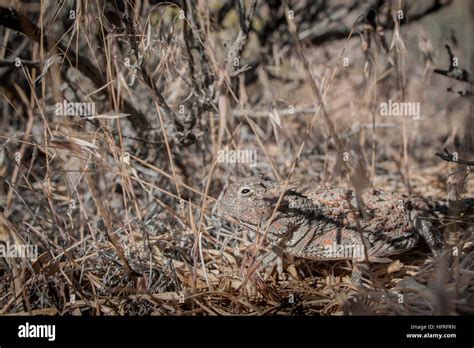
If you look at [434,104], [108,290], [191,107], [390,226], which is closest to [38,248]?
[108,290]

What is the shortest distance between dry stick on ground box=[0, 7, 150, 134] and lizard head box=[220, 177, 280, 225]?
25.0 inches

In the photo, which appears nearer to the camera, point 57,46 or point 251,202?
point 251,202

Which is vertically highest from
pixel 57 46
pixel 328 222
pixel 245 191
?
pixel 57 46

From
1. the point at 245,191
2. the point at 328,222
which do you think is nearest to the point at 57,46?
the point at 245,191

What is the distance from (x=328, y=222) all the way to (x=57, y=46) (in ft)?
4.12

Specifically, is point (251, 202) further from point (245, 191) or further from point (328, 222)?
point (328, 222)

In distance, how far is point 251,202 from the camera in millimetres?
1710

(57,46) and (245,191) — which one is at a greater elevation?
(57,46)

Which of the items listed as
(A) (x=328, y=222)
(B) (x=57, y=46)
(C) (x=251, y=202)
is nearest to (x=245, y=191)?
(C) (x=251, y=202)

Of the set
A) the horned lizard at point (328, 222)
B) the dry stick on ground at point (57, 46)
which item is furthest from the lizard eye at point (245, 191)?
the dry stick on ground at point (57, 46)

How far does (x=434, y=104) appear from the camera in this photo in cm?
279

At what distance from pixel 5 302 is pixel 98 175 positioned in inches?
29.4

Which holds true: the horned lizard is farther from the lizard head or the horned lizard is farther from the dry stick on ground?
the dry stick on ground

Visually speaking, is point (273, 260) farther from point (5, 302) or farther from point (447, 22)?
point (447, 22)
